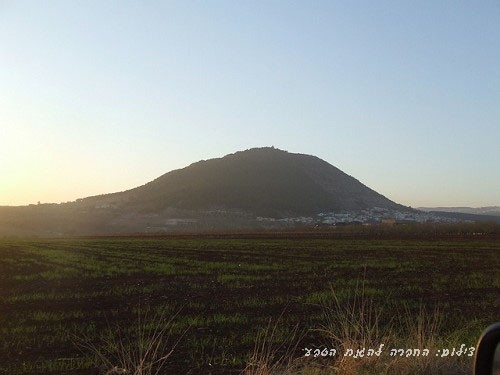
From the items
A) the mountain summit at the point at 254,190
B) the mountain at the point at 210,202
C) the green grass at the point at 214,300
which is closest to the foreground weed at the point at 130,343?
the green grass at the point at 214,300

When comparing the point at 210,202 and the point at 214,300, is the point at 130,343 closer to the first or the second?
the point at 214,300

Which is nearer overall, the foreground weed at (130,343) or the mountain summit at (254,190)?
the foreground weed at (130,343)

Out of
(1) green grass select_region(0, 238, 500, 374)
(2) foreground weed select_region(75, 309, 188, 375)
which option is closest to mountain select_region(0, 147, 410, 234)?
(1) green grass select_region(0, 238, 500, 374)

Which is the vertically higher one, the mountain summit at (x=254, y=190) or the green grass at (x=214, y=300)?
the mountain summit at (x=254, y=190)

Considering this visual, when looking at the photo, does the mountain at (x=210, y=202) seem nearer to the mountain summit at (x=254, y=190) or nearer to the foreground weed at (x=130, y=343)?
the mountain summit at (x=254, y=190)

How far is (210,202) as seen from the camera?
159000 millimetres

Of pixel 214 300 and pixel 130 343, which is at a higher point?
pixel 130 343

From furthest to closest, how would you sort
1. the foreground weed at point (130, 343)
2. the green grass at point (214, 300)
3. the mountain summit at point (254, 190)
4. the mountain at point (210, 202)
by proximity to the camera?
the mountain summit at point (254, 190) < the mountain at point (210, 202) < the green grass at point (214, 300) < the foreground weed at point (130, 343)

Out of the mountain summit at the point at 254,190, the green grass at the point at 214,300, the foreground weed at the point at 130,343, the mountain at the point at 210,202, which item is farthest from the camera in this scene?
the mountain summit at the point at 254,190

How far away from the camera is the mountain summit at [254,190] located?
16025 cm

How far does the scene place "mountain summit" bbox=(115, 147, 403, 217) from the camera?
6309 inches

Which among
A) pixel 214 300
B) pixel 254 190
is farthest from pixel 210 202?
pixel 214 300

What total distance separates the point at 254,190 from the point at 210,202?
724 inches

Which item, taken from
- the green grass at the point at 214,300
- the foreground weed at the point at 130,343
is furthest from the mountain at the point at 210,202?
the foreground weed at the point at 130,343
